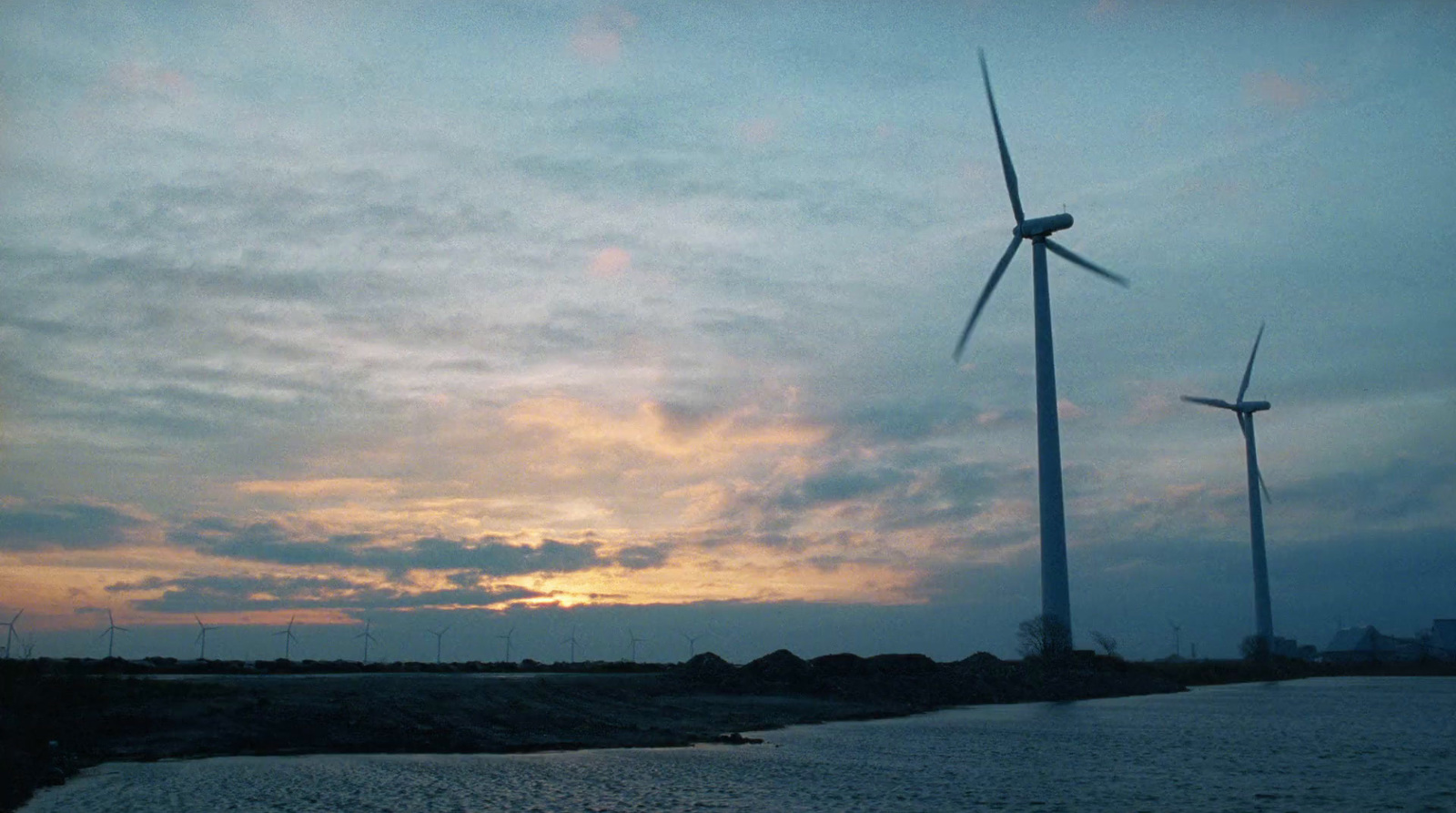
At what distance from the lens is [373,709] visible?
53.5 m

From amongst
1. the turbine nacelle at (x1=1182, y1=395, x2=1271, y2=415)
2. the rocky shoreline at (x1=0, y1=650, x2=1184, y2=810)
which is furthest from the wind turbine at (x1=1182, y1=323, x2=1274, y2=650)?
the rocky shoreline at (x1=0, y1=650, x2=1184, y2=810)

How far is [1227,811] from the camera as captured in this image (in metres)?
36.1

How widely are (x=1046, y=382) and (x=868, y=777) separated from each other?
61328 mm

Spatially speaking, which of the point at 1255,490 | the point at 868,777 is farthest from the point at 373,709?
the point at 1255,490

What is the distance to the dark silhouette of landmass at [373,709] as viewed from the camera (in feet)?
149

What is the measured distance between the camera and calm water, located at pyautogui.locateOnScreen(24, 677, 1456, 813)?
36.2 metres

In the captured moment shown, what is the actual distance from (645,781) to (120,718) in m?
22.8

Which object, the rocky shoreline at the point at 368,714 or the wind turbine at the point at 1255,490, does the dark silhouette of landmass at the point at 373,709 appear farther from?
the wind turbine at the point at 1255,490

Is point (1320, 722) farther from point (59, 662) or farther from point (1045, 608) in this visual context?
point (59, 662)

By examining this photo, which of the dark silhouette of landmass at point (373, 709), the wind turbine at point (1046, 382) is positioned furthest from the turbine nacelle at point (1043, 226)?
the dark silhouette of landmass at point (373, 709)

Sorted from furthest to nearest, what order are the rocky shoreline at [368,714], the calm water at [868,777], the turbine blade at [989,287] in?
the turbine blade at [989,287] < the rocky shoreline at [368,714] < the calm water at [868,777]

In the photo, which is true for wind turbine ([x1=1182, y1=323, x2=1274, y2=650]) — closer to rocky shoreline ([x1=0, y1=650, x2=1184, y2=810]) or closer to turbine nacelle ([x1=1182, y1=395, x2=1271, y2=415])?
turbine nacelle ([x1=1182, y1=395, x2=1271, y2=415])

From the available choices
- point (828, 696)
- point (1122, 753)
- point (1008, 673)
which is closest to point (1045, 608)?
point (1008, 673)

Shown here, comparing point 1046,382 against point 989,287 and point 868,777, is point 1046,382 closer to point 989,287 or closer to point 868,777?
point 989,287
